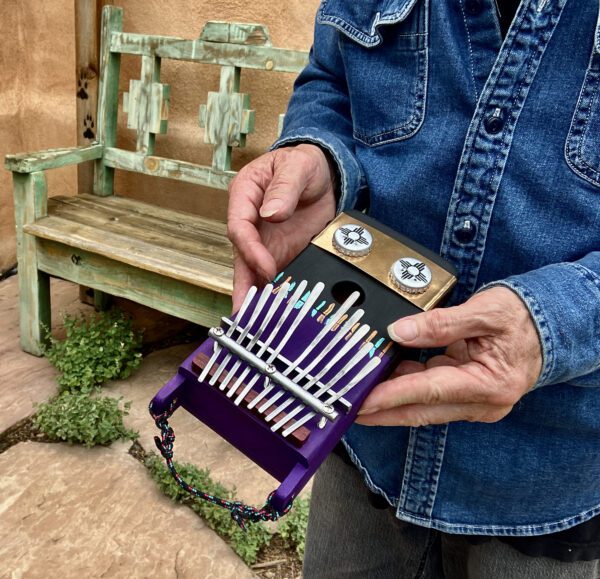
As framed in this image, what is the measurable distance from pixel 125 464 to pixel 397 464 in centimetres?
133

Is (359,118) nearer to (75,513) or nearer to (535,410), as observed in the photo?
(535,410)

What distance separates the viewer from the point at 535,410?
0.72m

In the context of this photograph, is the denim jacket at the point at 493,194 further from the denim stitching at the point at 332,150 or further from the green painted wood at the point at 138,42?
the green painted wood at the point at 138,42

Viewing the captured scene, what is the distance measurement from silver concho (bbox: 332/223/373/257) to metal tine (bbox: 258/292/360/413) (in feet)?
0.20

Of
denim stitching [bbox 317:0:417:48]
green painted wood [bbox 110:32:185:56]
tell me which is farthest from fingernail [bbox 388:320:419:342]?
green painted wood [bbox 110:32:185:56]

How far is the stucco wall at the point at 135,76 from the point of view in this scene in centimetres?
250

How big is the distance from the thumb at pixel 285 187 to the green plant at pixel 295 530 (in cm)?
125

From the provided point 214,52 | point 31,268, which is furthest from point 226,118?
point 31,268

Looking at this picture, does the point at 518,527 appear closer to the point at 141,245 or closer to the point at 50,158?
the point at 141,245

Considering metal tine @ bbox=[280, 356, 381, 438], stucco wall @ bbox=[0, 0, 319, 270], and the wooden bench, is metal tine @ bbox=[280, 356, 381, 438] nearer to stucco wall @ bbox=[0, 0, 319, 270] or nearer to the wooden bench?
the wooden bench

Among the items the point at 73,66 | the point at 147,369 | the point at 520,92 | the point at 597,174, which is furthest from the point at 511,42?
the point at 73,66

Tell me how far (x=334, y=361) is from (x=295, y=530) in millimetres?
1222

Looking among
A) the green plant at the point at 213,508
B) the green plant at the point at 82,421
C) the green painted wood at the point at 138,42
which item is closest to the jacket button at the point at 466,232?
the green plant at the point at 213,508

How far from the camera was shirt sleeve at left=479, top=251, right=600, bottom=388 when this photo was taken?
611mm
